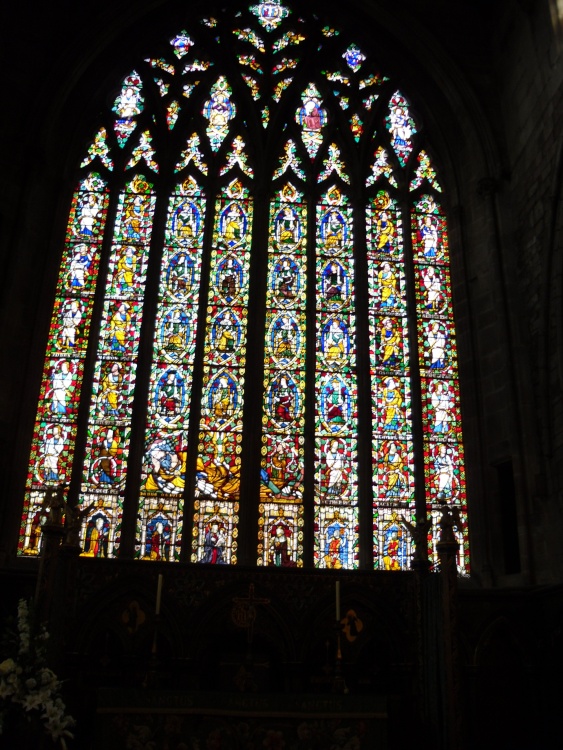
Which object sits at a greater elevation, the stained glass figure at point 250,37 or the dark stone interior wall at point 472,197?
the stained glass figure at point 250,37

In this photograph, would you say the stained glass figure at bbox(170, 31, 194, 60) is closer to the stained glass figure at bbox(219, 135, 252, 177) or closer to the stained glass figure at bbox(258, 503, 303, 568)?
the stained glass figure at bbox(219, 135, 252, 177)

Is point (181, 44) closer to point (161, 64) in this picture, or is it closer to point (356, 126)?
point (161, 64)

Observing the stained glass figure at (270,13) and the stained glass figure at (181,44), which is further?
the stained glass figure at (270,13)

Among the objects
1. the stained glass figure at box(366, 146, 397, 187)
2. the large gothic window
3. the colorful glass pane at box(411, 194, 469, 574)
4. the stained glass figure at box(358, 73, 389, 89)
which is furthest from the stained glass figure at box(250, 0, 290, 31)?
the colorful glass pane at box(411, 194, 469, 574)

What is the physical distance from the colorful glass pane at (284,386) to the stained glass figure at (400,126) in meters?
1.84

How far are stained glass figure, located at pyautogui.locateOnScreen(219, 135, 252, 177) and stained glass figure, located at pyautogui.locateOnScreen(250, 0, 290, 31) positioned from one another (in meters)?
2.35

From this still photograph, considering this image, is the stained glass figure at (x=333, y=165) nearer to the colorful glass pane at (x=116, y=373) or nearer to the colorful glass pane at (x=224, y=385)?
the colorful glass pane at (x=224, y=385)

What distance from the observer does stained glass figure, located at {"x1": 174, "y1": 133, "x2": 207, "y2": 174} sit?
41.9ft

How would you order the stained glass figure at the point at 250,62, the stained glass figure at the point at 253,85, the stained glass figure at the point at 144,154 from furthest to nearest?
the stained glass figure at the point at 250,62 < the stained glass figure at the point at 253,85 < the stained glass figure at the point at 144,154

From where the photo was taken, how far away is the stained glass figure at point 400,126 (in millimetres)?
13164

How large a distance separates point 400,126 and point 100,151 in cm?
475

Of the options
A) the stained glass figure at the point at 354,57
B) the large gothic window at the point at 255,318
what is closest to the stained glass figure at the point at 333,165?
the large gothic window at the point at 255,318

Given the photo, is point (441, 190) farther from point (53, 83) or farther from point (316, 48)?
point (53, 83)

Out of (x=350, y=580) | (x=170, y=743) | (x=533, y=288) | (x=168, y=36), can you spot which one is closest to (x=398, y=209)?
(x=533, y=288)
